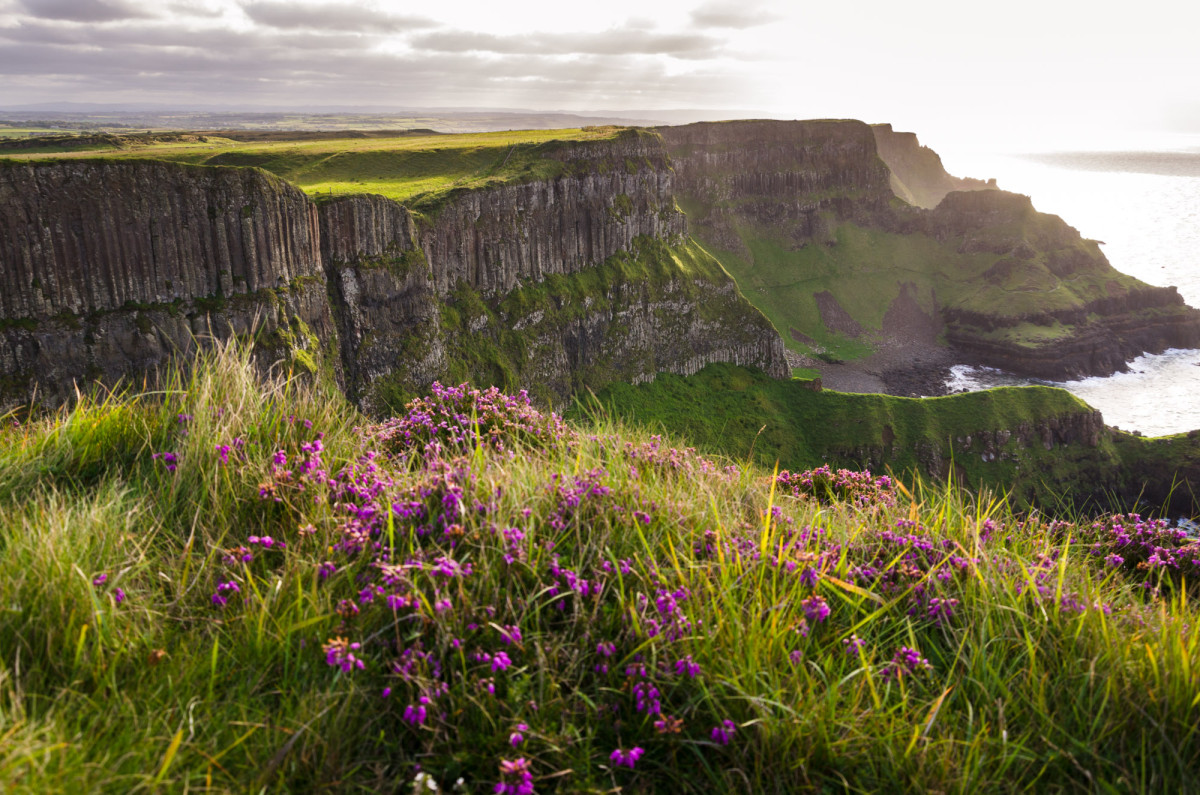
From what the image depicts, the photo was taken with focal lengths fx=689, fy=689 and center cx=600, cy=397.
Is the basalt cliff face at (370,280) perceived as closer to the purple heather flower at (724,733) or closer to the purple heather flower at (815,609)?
the purple heather flower at (724,733)

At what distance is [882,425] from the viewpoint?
77.2m

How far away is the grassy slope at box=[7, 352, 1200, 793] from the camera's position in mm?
3752

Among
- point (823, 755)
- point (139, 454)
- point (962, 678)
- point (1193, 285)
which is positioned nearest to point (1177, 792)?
point (962, 678)

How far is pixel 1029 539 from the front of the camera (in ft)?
22.2

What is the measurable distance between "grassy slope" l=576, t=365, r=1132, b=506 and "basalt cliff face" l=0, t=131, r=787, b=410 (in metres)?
5.83

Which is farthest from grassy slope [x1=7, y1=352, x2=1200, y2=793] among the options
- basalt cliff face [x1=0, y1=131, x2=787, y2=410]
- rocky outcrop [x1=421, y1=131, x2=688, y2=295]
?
rocky outcrop [x1=421, y1=131, x2=688, y2=295]

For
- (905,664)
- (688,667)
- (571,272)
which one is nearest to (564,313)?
(571,272)

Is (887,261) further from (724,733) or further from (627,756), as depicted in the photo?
(627,756)

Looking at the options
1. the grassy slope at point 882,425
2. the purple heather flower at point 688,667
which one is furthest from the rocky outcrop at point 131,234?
the purple heather flower at point 688,667

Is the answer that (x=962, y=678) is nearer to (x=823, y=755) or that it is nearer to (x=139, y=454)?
(x=823, y=755)

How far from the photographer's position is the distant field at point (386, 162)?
66688 millimetres

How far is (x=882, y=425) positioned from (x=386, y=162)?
205ft

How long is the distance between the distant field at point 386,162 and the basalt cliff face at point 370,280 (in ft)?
10.7

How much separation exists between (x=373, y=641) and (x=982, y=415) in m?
83.1
